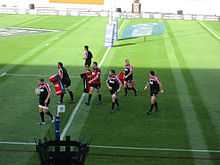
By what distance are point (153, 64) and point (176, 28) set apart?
1052 inches

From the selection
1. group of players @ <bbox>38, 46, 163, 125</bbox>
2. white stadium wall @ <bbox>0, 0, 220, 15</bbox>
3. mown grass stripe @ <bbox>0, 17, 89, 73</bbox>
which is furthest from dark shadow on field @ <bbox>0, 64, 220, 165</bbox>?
white stadium wall @ <bbox>0, 0, 220, 15</bbox>

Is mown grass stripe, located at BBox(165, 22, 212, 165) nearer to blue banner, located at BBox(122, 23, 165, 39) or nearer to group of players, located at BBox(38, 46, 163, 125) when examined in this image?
group of players, located at BBox(38, 46, 163, 125)

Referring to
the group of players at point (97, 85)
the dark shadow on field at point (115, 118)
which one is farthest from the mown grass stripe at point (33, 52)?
the group of players at point (97, 85)

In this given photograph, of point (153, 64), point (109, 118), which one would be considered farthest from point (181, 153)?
point (153, 64)

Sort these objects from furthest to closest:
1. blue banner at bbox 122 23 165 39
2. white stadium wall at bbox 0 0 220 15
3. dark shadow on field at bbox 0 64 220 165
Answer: white stadium wall at bbox 0 0 220 15, blue banner at bbox 122 23 165 39, dark shadow on field at bbox 0 64 220 165

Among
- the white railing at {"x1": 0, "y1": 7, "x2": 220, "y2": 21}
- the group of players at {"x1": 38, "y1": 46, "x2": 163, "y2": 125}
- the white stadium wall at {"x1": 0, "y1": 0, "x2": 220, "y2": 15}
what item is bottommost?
the white railing at {"x1": 0, "y1": 7, "x2": 220, "y2": 21}

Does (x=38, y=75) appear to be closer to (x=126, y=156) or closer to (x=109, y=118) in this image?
(x=109, y=118)

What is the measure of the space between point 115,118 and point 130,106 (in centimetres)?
215

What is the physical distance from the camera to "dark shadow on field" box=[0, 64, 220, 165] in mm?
18359

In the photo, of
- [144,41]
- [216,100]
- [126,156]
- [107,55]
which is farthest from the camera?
[144,41]

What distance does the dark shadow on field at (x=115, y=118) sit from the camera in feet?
60.2

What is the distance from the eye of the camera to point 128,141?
18.1 metres

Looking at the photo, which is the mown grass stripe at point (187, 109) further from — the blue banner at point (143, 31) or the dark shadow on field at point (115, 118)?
the blue banner at point (143, 31)

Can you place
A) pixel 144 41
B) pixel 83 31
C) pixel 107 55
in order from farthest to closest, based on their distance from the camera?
pixel 83 31
pixel 144 41
pixel 107 55
